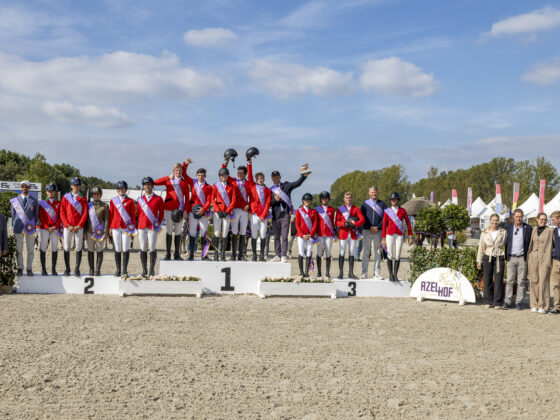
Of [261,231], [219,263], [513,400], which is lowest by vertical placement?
[513,400]

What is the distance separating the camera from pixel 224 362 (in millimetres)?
5586

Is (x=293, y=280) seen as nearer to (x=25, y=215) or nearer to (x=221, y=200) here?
(x=221, y=200)

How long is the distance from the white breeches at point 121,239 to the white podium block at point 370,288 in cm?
433

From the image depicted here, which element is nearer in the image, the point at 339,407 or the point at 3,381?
the point at 339,407

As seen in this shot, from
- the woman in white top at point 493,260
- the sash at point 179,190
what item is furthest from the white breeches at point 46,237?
the woman in white top at point 493,260

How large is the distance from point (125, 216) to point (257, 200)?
260 cm

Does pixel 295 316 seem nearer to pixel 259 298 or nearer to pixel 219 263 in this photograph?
pixel 259 298

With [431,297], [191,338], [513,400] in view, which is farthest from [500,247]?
[191,338]

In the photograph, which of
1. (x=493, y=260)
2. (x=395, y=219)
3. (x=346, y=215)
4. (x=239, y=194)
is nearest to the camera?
(x=493, y=260)

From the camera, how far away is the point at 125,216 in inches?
Result: 368

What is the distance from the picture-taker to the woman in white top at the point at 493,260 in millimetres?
9266

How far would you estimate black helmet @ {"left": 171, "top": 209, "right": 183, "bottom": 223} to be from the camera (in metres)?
9.48

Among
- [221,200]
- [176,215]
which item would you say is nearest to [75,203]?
[176,215]

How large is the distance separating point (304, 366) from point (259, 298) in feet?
13.8
